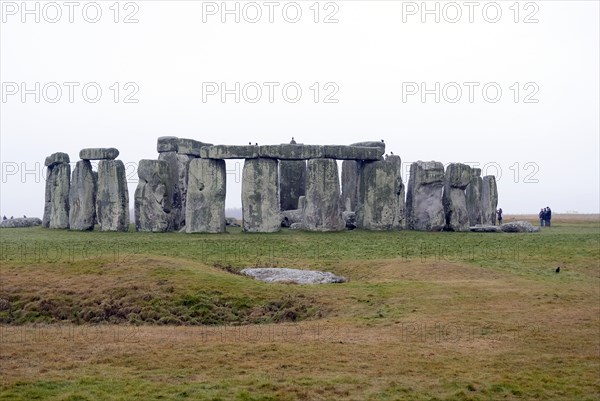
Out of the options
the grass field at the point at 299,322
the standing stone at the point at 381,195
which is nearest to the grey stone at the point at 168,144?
the standing stone at the point at 381,195

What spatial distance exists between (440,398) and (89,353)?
658 centimetres

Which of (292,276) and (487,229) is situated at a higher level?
(487,229)

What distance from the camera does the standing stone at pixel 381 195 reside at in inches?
1292

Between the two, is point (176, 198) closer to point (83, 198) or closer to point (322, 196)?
point (83, 198)

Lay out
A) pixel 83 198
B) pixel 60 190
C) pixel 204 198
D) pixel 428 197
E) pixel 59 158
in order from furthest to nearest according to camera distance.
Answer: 1. pixel 59 158
2. pixel 60 190
3. pixel 428 197
4. pixel 83 198
5. pixel 204 198

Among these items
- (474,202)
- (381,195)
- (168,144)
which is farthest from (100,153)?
(474,202)

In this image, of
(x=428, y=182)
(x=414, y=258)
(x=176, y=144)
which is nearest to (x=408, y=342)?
(x=414, y=258)

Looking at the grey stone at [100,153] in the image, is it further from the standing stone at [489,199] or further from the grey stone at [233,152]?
the standing stone at [489,199]

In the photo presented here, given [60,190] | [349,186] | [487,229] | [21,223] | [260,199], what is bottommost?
[487,229]

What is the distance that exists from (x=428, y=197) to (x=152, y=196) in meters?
12.4

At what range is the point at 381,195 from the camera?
32.8 meters

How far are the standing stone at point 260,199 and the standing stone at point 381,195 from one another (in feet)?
13.9

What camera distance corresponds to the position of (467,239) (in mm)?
29359

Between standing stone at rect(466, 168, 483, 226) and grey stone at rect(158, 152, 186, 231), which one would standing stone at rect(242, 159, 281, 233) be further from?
standing stone at rect(466, 168, 483, 226)
